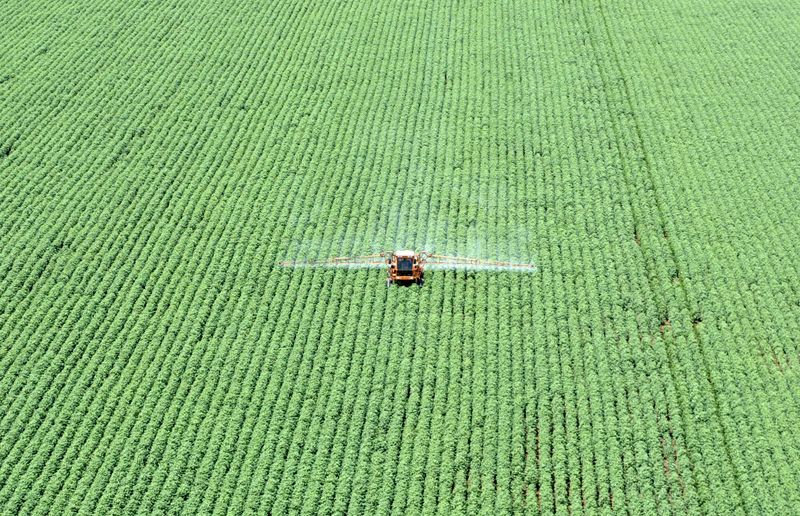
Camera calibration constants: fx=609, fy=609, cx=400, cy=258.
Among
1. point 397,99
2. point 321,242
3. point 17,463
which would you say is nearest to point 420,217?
point 321,242

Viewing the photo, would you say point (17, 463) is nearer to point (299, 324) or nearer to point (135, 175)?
point (299, 324)

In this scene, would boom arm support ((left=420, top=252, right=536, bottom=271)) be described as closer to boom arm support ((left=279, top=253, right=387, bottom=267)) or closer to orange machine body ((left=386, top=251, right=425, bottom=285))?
orange machine body ((left=386, top=251, right=425, bottom=285))

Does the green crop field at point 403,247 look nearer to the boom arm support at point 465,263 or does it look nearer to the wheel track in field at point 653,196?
the wheel track in field at point 653,196

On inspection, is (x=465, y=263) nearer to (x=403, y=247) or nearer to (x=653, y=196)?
(x=403, y=247)

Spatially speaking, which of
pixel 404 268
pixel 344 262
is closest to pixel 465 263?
pixel 404 268

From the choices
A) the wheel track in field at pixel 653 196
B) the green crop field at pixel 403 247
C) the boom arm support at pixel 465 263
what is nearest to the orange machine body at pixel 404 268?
the green crop field at pixel 403 247

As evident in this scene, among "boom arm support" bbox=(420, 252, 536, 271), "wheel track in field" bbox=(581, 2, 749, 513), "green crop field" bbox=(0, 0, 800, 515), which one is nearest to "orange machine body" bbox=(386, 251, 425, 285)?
"green crop field" bbox=(0, 0, 800, 515)
